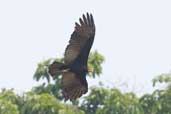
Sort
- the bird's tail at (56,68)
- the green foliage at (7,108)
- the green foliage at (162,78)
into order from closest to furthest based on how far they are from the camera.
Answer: the bird's tail at (56,68), the green foliage at (7,108), the green foliage at (162,78)

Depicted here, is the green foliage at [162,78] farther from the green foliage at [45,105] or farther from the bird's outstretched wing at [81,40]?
the bird's outstretched wing at [81,40]

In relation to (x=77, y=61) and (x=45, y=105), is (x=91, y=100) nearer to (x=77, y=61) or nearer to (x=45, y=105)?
(x=45, y=105)

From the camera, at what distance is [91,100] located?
28109 millimetres

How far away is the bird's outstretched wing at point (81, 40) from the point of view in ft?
63.3

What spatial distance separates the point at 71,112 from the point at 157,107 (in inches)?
101

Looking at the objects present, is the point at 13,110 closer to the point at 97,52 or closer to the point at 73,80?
the point at 97,52

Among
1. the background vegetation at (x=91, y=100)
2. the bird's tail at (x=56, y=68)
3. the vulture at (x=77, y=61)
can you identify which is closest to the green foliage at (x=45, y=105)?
the background vegetation at (x=91, y=100)

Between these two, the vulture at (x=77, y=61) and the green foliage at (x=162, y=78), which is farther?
the green foliage at (x=162, y=78)

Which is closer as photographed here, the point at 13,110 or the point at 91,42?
the point at 91,42

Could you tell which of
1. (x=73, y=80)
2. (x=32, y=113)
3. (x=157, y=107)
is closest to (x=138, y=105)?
(x=157, y=107)

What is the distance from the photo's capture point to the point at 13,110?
86.4ft

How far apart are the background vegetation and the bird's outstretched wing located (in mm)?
6653

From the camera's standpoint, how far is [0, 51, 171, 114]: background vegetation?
2648cm

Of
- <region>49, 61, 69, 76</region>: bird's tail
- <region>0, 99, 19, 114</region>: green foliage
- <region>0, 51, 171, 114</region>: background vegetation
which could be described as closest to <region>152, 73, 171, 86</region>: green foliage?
<region>0, 51, 171, 114</region>: background vegetation
